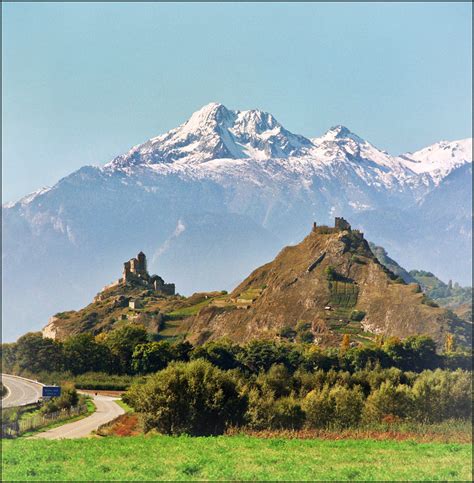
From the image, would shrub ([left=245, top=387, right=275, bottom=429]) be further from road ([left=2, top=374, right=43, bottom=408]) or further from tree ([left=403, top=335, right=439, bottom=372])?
tree ([left=403, top=335, right=439, bottom=372])

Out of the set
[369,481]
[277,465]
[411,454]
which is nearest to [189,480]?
[277,465]

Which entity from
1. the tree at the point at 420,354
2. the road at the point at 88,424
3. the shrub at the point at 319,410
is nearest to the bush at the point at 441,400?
the shrub at the point at 319,410

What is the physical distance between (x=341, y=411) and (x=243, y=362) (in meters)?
61.2

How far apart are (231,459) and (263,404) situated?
72.9 ft

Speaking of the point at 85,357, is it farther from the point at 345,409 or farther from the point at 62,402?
the point at 345,409

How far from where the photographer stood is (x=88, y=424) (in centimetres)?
7625

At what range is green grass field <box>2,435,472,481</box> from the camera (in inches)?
1651

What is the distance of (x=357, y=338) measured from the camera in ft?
581

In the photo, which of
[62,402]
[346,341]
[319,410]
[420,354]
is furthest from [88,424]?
[346,341]

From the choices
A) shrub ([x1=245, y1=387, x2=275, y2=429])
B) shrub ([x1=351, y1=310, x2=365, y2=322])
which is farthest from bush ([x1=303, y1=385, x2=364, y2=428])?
shrub ([x1=351, y1=310, x2=365, y2=322])

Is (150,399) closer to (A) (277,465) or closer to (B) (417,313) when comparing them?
(A) (277,465)

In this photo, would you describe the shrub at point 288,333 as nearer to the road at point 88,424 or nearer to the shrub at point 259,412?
the road at point 88,424

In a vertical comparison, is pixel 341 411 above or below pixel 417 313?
below

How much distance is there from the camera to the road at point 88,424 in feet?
224
